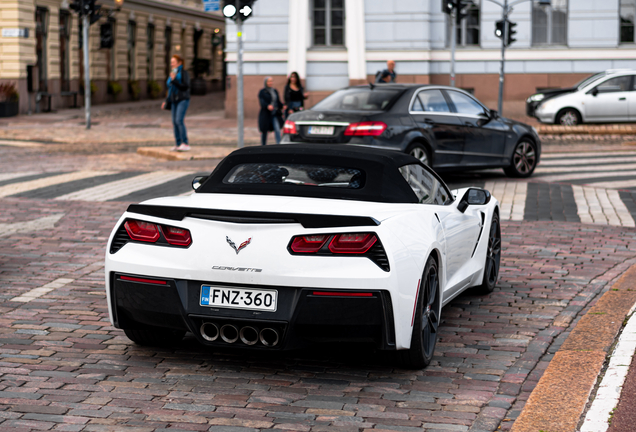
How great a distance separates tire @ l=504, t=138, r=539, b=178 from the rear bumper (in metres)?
10.8

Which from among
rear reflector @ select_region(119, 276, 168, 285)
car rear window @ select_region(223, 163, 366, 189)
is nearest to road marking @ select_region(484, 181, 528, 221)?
car rear window @ select_region(223, 163, 366, 189)

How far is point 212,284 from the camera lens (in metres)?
5.02

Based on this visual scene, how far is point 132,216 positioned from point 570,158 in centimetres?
1526

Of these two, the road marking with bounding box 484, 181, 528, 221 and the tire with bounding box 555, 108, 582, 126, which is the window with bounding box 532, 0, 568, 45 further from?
the road marking with bounding box 484, 181, 528, 221

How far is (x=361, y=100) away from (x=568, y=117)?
1412 centimetres

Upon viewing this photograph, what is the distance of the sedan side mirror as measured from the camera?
647 cm

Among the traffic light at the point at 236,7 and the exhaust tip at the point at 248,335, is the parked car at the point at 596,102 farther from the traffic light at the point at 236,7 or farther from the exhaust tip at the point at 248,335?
the exhaust tip at the point at 248,335

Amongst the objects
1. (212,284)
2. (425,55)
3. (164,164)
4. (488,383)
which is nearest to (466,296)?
(488,383)

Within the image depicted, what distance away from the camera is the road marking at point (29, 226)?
10172 millimetres

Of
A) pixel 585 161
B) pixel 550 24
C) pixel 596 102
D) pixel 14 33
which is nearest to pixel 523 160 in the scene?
pixel 585 161

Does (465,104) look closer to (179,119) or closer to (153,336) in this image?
(179,119)

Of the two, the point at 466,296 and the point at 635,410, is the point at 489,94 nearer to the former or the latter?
the point at 466,296

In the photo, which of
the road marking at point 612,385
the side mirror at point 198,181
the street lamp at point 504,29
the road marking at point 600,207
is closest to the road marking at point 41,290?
the side mirror at point 198,181

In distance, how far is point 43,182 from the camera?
571 inches
